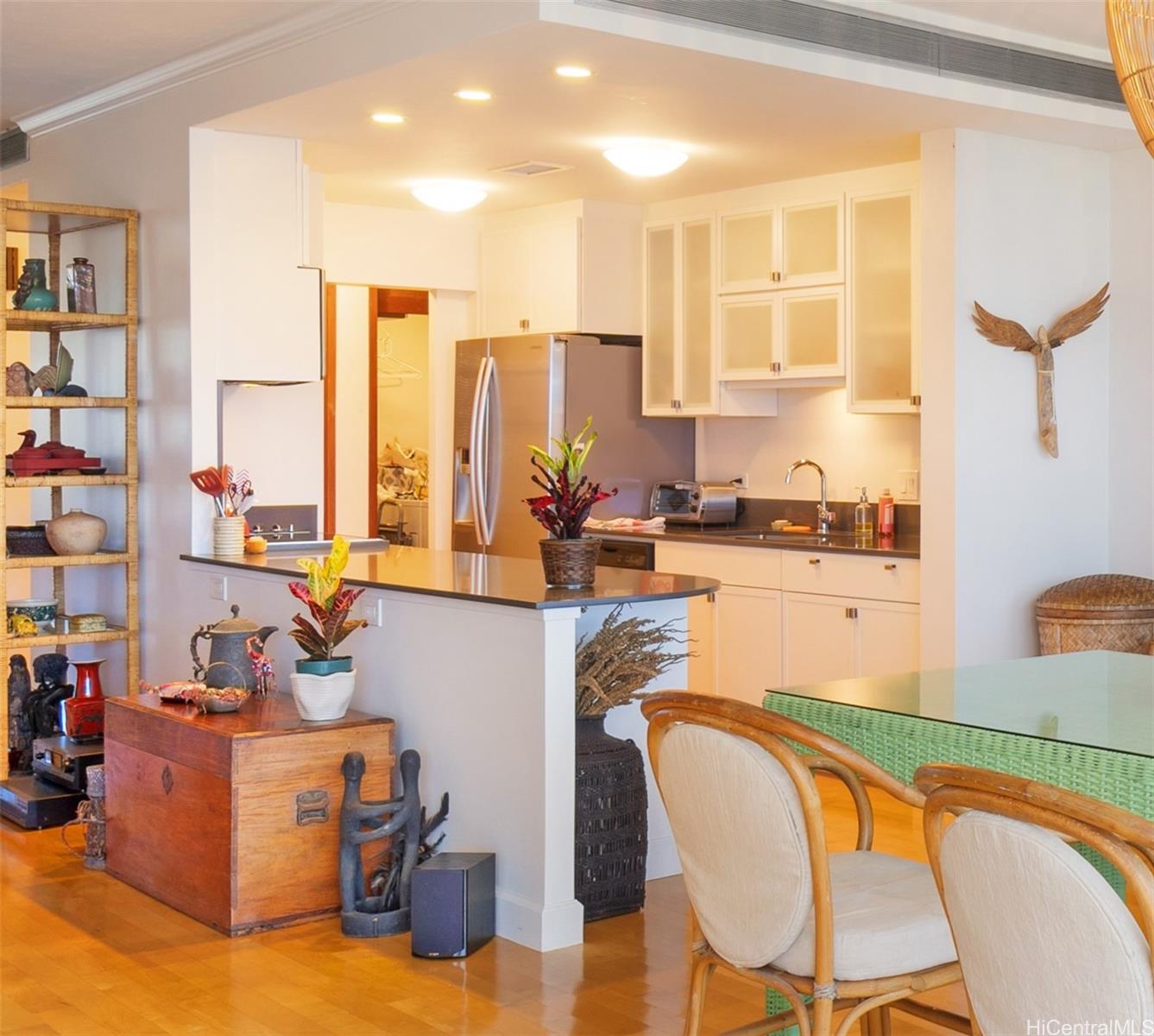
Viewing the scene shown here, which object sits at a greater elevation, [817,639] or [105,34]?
[105,34]

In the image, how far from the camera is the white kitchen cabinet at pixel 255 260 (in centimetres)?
534

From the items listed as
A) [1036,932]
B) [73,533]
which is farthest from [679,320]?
[1036,932]

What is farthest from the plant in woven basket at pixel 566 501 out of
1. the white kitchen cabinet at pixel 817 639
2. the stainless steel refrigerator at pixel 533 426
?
the stainless steel refrigerator at pixel 533 426

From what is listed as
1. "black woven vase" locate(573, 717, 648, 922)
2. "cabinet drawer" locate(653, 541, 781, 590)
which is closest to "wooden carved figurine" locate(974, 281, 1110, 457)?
"cabinet drawer" locate(653, 541, 781, 590)

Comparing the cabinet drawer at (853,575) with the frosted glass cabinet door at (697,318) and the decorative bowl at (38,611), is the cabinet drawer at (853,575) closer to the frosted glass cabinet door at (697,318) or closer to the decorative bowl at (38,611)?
the frosted glass cabinet door at (697,318)

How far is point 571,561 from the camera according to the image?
400 centimetres

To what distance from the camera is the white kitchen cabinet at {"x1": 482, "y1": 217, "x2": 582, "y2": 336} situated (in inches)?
272

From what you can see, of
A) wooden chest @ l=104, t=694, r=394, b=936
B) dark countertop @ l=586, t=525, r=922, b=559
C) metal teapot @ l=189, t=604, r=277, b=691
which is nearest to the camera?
wooden chest @ l=104, t=694, r=394, b=936

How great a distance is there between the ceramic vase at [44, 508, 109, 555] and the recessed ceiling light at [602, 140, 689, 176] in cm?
238

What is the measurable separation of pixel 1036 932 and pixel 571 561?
2.44 m

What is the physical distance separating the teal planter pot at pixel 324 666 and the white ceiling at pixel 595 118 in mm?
1742

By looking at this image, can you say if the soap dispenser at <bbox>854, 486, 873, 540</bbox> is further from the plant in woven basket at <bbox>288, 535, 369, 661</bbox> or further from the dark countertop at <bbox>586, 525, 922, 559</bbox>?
the plant in woven basket at <bbox>288, 535, 369, 661</bbox>

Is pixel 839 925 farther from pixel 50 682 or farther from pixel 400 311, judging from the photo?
pixel 400 311

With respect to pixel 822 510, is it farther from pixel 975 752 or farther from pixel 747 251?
pixel 975 752
